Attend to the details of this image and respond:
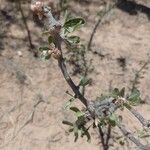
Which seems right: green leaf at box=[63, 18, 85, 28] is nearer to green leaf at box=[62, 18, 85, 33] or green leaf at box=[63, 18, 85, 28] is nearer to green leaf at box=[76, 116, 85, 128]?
green leaf at box=[62, 18, 85, 33]

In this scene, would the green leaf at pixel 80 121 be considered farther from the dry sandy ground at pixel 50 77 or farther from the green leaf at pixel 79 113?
the dry sandy ground at pixel 50 77

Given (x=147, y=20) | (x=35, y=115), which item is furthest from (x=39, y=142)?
(x=147, y=20)

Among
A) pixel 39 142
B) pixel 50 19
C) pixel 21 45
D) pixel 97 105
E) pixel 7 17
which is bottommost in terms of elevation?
pixel 39 142

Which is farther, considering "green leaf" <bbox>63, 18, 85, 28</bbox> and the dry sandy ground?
the dry sandy ground

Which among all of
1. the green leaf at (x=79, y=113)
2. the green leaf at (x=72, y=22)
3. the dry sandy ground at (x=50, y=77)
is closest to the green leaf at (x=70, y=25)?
the green leaf at (x=72, y=22)

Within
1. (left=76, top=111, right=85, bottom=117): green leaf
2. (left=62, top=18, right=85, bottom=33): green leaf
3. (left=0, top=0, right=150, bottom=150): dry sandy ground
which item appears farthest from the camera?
(left=0, top=0, right=150, bottom=150): dry sandy ground

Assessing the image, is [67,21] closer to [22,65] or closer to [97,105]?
[97,105]

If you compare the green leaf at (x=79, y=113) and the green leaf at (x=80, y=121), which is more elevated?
the green leaf at (x=79, y=113)

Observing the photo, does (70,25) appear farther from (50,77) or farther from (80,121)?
(50,77)

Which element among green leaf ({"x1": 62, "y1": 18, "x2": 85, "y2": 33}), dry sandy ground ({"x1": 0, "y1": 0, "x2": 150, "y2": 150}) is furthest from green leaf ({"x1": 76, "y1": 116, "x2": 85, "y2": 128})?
dry sandy ground ({"x1": 0, "y1": 0, "x2": 150, "y2": 150})
